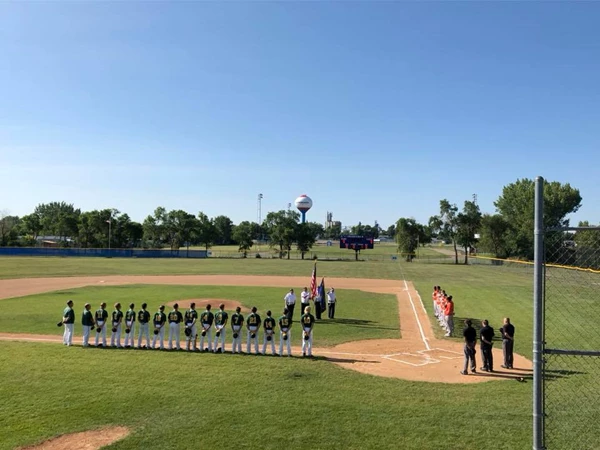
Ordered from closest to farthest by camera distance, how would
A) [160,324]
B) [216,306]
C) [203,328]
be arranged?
[160,324] → [203,328] → [216,306]

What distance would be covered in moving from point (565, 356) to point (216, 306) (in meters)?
17.2

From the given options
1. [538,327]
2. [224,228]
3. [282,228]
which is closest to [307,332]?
[538,327]

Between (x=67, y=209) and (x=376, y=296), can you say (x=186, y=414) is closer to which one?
(x=376, y=296)

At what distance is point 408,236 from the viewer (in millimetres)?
82938

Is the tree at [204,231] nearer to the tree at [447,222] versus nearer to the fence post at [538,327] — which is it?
the tree at [447,222]

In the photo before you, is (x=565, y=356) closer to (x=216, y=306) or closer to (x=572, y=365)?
(x=572, y=365)

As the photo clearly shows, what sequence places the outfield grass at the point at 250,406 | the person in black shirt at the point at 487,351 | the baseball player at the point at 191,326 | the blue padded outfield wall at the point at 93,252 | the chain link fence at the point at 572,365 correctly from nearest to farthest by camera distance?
the chain link fence at the point at 572,365 → the outfield grass at the point at 250,406 → the person in black shirt at the point at 487,351 → the baseball player at the point at 191,326 → the blue padded outfield wall at the point at 93,252

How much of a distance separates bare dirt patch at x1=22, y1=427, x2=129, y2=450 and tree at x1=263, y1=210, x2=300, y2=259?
274 ft

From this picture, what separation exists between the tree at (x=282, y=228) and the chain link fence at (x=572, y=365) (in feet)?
225

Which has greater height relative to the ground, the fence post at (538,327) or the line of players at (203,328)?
the fence post at (538,327)

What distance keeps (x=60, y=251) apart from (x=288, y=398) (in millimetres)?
89505

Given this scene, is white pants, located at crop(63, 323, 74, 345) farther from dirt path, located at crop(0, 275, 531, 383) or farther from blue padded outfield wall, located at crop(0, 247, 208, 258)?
blue padded outfield wall, located at crop(0, 247, 208, 258)

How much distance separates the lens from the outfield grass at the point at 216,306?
63.9 ft

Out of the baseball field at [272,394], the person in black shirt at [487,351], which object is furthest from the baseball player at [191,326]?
the person in black shirt at [487,351]
